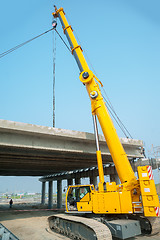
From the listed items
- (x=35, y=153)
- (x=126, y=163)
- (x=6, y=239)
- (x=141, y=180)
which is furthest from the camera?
(x=35, y=153)

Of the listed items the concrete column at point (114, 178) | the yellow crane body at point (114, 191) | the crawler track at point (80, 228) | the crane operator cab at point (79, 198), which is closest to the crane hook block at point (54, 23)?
the yellow crane body at point (114, 191)

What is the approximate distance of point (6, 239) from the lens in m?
5.61

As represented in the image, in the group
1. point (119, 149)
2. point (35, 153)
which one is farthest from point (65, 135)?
point (119, 149)

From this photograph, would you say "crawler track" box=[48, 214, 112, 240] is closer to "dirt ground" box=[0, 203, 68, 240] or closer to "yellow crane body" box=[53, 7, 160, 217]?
"dirt ground" box=[0, 203, 68, 240]

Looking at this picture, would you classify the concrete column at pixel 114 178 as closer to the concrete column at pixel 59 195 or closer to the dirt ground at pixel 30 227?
the dirt ground at pixel 30 227

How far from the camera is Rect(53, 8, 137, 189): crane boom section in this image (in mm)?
9656

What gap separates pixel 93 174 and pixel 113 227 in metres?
18.9

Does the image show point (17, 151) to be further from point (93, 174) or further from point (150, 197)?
point (93, 174)

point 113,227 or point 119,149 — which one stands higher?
point 119,149

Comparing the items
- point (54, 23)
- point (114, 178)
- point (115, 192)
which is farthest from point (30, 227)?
point (54, 23)

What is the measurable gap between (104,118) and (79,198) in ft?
16.1

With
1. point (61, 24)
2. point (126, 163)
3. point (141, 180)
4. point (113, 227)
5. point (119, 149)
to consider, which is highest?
point (61, 24)

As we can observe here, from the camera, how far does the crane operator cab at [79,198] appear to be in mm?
10047

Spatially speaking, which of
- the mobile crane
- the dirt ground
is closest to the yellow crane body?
the mobile crane
